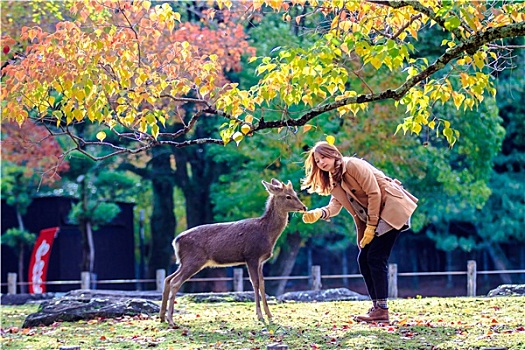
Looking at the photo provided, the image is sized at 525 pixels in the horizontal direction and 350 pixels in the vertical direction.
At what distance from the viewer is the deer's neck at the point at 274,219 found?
31.2 ft

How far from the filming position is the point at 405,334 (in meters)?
7.69

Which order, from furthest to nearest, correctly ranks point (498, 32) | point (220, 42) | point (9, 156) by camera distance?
point (9, 156) → point (220, 42) → point (498, 32)

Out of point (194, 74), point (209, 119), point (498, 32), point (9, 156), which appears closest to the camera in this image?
point (498, 32)

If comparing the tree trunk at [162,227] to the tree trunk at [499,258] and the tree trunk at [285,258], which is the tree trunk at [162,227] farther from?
the tree trunk at [499,258]

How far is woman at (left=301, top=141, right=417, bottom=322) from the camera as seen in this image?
7930 mm

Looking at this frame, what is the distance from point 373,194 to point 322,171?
529 millimetres

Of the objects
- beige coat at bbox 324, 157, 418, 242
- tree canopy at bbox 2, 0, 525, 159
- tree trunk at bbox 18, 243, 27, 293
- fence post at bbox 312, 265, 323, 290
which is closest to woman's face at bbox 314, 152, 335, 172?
beige coat at bbox 324, 157, 418, 242

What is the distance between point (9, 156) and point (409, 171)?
29.6ft

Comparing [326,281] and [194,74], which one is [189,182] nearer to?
[326,281]

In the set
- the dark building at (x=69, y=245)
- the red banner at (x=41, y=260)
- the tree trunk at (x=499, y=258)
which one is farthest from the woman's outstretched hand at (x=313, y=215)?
the tree trunk at (x=499, y=258)

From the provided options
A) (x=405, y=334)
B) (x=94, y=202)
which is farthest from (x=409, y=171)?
(x=405, y=334)

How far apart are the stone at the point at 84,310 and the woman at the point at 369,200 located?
134 inches

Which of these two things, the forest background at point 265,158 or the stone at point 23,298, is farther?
the forest background at point 265,158

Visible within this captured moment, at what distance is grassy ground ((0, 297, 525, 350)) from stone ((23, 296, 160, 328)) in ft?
0.61
